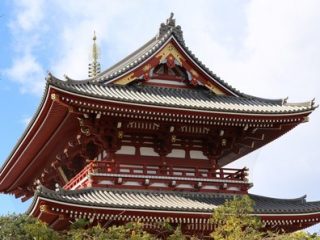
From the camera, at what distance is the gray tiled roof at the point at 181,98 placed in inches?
853

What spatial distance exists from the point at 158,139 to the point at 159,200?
2.49m

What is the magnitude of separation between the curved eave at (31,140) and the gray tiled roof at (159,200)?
321cm

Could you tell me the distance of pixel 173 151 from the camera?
23.5m

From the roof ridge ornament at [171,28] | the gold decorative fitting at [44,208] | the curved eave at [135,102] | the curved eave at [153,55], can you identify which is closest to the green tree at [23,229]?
the gold decorative fitting at [44,208]

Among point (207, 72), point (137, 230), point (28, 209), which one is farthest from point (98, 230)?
point (207, 72)

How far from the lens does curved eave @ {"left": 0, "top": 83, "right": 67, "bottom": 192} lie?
2222 centimetres

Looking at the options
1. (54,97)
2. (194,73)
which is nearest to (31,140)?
(54,97)

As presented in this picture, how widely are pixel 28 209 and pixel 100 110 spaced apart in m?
3.85

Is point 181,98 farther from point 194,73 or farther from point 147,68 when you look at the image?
point 147,68

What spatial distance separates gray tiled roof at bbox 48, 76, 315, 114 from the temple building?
0.04m

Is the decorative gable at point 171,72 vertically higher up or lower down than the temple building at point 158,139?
higher up

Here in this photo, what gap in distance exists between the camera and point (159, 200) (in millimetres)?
21438

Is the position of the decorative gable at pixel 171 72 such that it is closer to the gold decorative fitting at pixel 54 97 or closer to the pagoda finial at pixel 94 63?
the gold decorative fitting at pixel 54 97

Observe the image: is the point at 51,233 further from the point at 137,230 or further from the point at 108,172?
the point at 108,172
